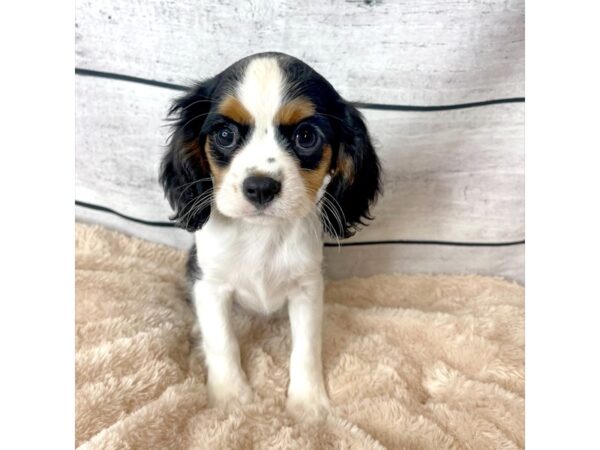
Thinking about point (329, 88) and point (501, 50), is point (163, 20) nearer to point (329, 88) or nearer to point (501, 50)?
point (329, 88)

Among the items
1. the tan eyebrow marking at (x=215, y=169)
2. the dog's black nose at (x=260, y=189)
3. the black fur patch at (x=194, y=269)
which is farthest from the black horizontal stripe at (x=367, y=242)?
the dog's black nose at (x=260, y=189)

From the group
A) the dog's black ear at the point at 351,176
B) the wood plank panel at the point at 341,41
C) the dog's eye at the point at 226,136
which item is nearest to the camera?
the dog's eye at the point at 226,136

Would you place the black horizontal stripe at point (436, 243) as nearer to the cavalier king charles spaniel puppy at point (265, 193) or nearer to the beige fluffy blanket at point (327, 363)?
the beige fluffy blanket at point (327, 363)

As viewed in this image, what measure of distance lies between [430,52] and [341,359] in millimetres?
1072

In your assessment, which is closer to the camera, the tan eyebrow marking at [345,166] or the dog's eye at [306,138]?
the dog's eye at [306,138]

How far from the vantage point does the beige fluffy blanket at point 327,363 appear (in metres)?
1.29

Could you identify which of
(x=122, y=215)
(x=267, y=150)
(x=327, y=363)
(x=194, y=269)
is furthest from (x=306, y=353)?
(x=122, y=215)

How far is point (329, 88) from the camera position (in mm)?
1389

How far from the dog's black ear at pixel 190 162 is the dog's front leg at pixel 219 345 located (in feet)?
0.77

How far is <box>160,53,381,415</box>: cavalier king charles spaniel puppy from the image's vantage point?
1.27 m

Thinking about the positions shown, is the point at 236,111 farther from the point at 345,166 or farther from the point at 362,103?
the point at 362,103

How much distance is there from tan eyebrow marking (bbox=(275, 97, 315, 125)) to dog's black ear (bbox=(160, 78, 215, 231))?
0.74 ft

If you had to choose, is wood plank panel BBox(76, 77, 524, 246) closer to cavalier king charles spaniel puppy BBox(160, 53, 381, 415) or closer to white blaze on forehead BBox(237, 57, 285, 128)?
cavalier king charles spaniel puppy BBox(160, 53, 381, 415)

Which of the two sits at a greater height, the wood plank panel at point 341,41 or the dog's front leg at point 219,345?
the wood plank panel at point 341,41
